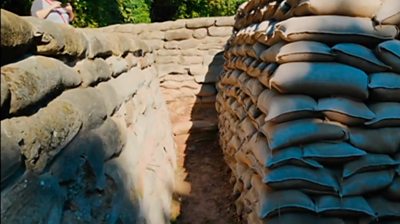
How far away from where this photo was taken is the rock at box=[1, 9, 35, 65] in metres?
0.87

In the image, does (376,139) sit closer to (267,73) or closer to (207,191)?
(267,73)

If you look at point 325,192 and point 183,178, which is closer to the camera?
point 325,192

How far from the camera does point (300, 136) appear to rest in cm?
152

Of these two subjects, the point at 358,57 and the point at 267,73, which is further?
the point at 267,73

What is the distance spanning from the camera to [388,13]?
1.58m

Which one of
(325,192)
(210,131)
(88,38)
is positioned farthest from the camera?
(210,131)

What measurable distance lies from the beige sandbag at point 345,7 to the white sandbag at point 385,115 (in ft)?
1.17

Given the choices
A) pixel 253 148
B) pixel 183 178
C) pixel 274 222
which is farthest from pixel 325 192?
pixel 183 178

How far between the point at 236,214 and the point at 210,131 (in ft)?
6.81

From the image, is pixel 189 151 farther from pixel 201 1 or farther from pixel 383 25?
pixel 201 1

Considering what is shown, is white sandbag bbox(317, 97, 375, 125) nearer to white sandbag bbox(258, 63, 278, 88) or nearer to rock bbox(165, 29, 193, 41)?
white sandbag bbox(258, 63, 278, 88)

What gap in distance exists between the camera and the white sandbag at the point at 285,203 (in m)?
1.51

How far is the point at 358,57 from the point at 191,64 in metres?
3.78

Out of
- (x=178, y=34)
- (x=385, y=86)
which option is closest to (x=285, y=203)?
(x=385, y=86)
